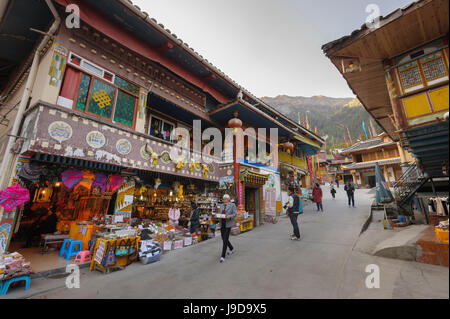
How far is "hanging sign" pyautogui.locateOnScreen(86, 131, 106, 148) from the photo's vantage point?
6.86 metres

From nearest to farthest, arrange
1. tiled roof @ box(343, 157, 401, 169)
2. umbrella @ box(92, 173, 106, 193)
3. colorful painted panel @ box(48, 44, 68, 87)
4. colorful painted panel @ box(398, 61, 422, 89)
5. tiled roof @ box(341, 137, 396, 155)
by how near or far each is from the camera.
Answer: colorful painted panel @ box(398, 61, 422, 89) → colorful painted panel @ box(48, 44, 68, 87) → umbrella @ box(92, 173, 106, 193) → tiled roof @ box(343, 157, 401, 169) → tiled roof @ box(341, 137, 396, 155)

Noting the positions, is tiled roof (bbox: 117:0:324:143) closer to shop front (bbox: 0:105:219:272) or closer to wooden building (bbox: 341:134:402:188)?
shop front (bbox: 0:105:219:272)

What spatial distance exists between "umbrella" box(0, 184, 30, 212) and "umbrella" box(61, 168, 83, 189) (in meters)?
1.05

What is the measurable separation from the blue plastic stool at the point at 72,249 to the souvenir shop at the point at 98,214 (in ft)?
0.13

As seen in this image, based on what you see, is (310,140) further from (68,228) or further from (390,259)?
(68,228)

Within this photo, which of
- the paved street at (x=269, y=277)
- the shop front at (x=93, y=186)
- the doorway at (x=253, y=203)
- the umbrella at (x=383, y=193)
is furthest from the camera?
the doorway at (x=253, y=203)

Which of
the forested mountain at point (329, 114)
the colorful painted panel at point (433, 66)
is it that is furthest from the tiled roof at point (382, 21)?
the forested mountain at point (329, 114)

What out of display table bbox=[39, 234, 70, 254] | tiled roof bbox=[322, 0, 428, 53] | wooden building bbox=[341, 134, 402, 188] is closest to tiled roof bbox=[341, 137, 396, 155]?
wooden building bbox=[341, 134, 402, 188]

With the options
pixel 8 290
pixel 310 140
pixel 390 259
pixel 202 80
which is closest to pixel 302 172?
pixel 310 140

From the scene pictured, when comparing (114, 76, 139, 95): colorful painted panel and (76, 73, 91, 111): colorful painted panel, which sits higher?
(114, 76, 139, 95): colorful painted panel

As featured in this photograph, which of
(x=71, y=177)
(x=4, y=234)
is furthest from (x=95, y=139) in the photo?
(x=4, y=234)

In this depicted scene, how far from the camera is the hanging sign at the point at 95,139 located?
6.86 m

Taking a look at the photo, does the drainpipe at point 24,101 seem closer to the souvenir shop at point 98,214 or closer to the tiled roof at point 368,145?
the souvenir shop at point 98,214
